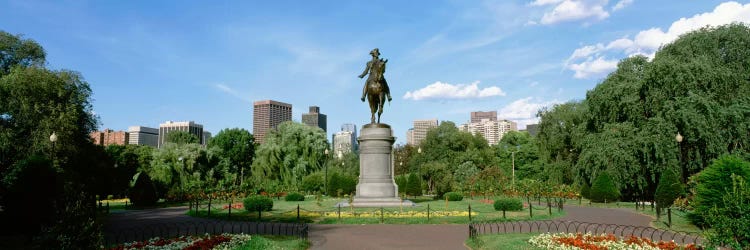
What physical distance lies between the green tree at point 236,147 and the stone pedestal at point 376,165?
131 ft

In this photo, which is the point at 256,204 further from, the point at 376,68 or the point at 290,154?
the point at 290,154

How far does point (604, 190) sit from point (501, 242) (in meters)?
22.2

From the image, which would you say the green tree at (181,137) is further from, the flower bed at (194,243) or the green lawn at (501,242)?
the green lawn at (501,242)

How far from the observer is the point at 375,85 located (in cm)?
2633

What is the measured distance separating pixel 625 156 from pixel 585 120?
7.10m

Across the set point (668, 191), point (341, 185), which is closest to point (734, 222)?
point (668, 191)

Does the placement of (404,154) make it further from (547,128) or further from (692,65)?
(692,65)

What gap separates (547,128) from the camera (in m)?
49.4

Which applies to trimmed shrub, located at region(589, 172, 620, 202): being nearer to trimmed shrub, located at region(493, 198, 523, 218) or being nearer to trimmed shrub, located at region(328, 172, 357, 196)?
trimmed shrub, located at region(493, 198, 523, 218)

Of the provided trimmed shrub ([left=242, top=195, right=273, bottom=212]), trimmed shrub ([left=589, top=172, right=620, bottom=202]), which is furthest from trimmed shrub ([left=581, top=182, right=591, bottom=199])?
trimmed shrub ([left=242, top=195, right=273, bottom=212])

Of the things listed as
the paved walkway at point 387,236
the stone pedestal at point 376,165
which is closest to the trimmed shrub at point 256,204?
the stone pedestal at point 376,165

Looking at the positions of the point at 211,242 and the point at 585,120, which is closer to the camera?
the point at 211,242

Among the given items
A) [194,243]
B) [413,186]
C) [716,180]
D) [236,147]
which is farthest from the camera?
[236,147]

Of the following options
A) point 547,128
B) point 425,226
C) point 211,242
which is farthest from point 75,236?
point 547,128
